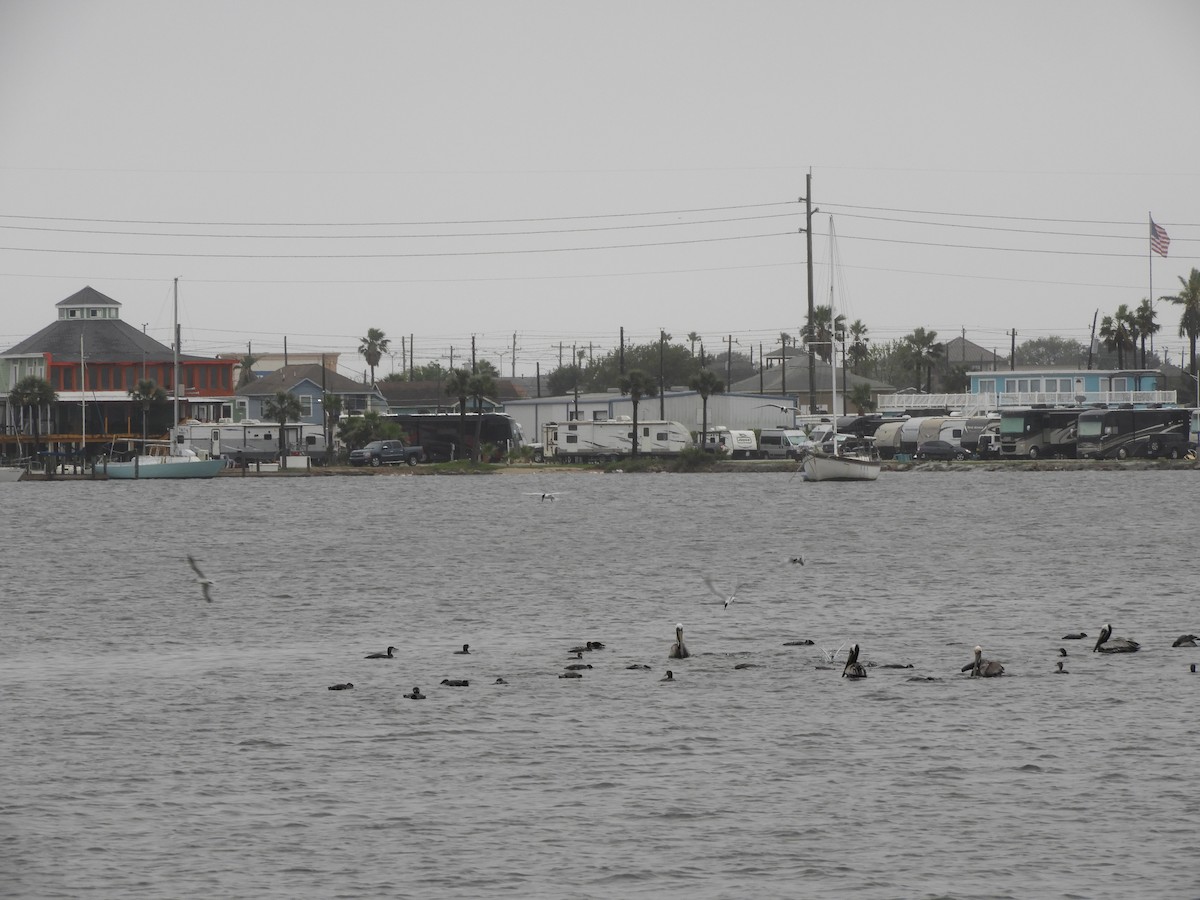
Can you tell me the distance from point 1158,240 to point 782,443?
1434 inches

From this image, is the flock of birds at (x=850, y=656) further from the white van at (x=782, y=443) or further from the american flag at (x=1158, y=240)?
the white van at (x=782, y=443)

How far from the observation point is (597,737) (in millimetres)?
23766

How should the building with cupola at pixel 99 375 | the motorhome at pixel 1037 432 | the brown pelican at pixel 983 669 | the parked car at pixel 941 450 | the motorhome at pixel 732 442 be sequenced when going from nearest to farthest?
the brown pelican at pixel 983 669
the motorhome at pixel 1037 432
the parked car at pixel 941 450
the motorhome at pixel 732 442
the building with cupola at pixel 99 375

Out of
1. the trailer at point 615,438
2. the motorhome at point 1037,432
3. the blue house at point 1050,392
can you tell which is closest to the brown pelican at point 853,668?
the motorhome at point 1037,432

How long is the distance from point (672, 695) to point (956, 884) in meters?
11.0

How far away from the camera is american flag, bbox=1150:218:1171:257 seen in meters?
115

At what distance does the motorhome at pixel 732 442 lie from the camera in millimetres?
139500

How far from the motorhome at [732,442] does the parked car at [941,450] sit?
52.1 ft

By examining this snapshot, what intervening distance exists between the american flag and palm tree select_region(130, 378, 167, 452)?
279ft

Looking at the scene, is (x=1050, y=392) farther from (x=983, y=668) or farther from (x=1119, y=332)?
(x=983, y=668)

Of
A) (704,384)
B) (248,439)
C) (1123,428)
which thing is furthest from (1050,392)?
(248,439)

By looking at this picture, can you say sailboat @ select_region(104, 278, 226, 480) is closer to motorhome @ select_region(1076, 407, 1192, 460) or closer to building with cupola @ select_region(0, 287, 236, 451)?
building with cupola @ select_region(0, 287, 236, 451)

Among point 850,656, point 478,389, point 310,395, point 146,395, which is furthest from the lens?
point 310,395

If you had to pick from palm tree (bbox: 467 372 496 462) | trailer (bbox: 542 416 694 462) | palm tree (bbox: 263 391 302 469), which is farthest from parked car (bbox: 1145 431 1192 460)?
palm tree (bbox: 263 391 302 469)
